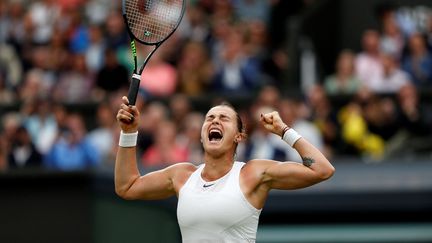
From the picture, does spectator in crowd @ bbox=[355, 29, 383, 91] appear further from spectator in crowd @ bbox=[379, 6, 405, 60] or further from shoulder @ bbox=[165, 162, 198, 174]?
shoulder @ bbox=[165, 162, 198, 174]

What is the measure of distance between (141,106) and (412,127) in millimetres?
3072

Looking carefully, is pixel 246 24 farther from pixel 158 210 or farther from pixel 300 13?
pixel 158 210

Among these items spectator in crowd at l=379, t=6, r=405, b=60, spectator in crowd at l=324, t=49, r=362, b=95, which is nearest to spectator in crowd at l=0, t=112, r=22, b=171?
spectator in crowd at l=324, t=49, r=362, b=95

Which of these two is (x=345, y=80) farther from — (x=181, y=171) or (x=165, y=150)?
(x=181, y=171)

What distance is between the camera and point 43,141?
563 inches

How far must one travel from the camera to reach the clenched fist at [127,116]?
7.59 m

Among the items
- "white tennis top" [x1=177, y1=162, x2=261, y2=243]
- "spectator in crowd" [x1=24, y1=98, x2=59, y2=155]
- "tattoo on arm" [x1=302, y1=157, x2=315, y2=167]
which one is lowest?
"spectator in crowd" [x1=24, y1=98, x2=59, y2=155]

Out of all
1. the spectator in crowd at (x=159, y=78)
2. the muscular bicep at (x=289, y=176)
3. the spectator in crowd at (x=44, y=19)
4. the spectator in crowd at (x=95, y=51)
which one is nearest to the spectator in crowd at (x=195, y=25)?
the spectator in crowd at (x=159, y=78)

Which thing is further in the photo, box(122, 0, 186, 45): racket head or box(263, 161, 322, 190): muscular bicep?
box(122, 0, 186, 45): racket head

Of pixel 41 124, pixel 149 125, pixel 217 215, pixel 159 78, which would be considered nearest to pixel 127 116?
pixel 217 215

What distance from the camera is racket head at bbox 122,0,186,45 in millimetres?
8023

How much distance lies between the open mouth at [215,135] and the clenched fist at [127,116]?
465mm

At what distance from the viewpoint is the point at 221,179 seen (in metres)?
7.61

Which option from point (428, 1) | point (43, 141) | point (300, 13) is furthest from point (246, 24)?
point (43, 141)
